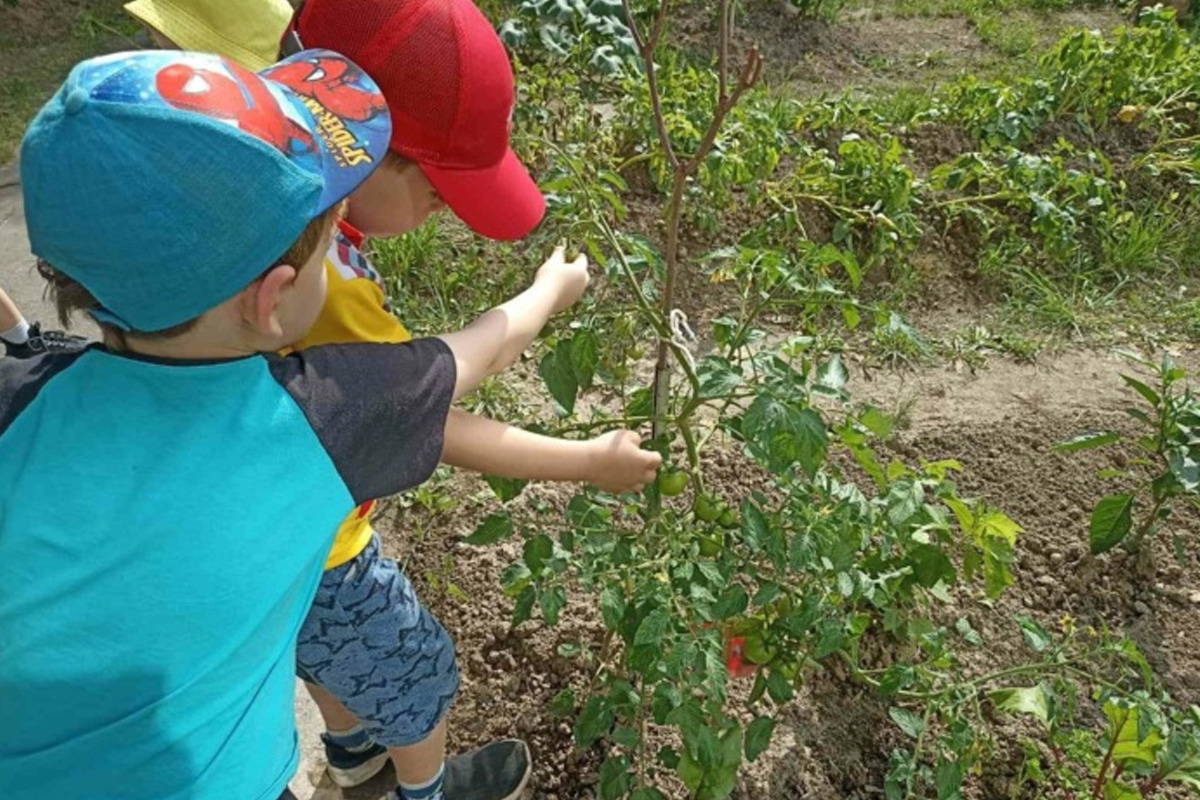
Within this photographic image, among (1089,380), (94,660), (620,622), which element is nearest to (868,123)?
(1089,380)

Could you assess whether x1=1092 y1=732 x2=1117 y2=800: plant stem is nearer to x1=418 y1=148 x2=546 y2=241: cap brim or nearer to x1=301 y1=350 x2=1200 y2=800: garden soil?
x1=301 y1=350 x2=1200 y2=800: garden soil

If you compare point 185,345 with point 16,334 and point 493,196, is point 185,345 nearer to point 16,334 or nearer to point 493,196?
point 493,196

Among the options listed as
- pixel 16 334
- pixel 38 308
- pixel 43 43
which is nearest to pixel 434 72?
pixel 16 334

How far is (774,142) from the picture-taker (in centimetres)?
293

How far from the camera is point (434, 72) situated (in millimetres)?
1205

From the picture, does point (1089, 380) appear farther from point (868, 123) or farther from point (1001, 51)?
point (1001, 51)

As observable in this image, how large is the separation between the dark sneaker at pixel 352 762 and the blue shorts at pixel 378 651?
0.88ft

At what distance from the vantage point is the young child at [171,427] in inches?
34.6

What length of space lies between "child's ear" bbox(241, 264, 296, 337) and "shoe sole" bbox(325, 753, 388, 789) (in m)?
1.04

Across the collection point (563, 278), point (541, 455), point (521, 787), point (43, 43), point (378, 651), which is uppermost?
point (563, 278)

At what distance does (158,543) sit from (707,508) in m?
0.79

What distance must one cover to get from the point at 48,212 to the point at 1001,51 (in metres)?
4.37

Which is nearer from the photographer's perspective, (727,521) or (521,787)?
(727,521)

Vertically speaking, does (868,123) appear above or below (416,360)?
below
